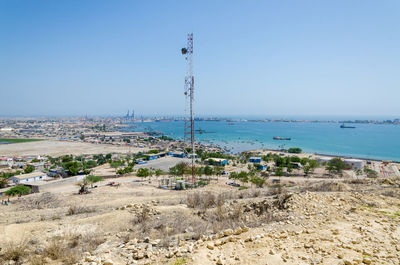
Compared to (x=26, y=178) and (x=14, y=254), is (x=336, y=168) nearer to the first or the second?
(x=14, y=254)

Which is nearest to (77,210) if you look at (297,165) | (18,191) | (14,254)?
(14,254)

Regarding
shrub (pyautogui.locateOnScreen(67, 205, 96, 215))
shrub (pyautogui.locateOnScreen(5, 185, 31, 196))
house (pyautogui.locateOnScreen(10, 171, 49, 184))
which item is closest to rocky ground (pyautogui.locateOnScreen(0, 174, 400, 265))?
shrub (pyautogui.locateOnScreen(67, 205, 96, 215))

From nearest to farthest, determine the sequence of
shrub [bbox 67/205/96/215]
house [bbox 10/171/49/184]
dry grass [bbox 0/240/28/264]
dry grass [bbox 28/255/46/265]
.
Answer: dry grass [bbox 28/255/46/265], dry grass [bbox 0/240/28/264], shrub [bbox 67/205/96/215], house [bbox 10/171/49/184]

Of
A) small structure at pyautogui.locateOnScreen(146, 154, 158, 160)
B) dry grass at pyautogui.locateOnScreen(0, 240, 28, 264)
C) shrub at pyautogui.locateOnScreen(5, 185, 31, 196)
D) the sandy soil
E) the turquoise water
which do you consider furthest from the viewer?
the turquoise water

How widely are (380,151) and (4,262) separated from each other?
8152 cm

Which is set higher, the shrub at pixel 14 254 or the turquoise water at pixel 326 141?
the shrub at pixel 14 254

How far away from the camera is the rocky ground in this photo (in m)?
4.98

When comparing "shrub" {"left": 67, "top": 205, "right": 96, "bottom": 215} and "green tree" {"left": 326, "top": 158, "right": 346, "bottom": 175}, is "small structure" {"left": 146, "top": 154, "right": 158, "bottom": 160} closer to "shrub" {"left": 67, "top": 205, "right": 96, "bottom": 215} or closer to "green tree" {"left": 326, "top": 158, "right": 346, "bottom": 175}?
"green tree" {"left": 326, "top": 158, "right": 346, "bottom": 175}

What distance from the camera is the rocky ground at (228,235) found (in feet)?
16.4

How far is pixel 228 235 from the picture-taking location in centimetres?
590

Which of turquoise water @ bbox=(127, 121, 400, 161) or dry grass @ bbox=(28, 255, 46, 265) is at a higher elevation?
dry grass @ bbox=(28, 255, 46, 265)

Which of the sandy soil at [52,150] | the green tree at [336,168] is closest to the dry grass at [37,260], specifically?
the green tree at [336,168]

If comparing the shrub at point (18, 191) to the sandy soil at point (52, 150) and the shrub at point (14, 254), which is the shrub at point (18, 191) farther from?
the sandy soil at point (52, 150)

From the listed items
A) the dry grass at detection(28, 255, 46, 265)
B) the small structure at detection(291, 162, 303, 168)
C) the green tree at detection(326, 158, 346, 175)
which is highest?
the dry grass at detection(28, 255, 46, 265)
